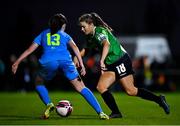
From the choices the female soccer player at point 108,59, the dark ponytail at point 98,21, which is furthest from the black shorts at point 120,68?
the dark ponytail at point 98,21

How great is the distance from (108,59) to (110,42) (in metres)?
0.34

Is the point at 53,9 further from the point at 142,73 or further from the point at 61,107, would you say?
the point at 61,107

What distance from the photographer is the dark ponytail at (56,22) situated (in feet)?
40.8

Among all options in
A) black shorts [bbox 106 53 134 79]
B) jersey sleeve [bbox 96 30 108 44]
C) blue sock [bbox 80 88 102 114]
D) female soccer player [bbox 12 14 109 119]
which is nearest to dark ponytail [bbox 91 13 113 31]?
jersey sleeve [bbox 96 30 108 44]

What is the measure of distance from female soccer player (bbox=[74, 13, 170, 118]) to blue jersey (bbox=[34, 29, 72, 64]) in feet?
1.42

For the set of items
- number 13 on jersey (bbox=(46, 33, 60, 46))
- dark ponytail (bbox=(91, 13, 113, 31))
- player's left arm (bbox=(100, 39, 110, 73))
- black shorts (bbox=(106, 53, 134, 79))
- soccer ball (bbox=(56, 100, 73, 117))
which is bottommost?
soccer ball (bbox=(56, 100, 73, 117))

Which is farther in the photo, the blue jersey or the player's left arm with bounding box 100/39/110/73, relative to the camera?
the blue jersey

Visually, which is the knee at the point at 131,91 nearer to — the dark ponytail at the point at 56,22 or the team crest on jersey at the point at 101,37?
the team crest on jersey at the point at 101,37

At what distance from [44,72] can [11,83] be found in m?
17.5

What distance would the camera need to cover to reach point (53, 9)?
48000 mm

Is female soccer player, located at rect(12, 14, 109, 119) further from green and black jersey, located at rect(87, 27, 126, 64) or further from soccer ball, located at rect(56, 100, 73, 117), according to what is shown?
green and black jersey, located at rect(87, 27, 126, 64)

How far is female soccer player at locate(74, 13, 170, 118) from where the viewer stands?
1241cm

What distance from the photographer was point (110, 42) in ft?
41.6

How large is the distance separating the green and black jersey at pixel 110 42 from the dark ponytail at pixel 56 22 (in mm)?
624
